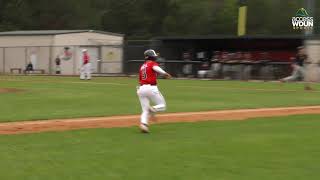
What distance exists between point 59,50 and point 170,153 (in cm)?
4058

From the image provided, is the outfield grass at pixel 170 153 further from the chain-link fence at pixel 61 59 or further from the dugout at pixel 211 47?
the chain-link fence at pixel 61 59

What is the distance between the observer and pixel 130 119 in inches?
617

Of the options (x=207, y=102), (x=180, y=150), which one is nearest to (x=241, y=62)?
(x=207, y=102)

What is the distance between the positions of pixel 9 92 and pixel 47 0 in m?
52.2

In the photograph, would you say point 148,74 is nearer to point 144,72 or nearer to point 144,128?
point 144,72

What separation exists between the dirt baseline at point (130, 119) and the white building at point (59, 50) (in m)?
30.7

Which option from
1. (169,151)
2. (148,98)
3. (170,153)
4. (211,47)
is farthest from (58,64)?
(170,153)

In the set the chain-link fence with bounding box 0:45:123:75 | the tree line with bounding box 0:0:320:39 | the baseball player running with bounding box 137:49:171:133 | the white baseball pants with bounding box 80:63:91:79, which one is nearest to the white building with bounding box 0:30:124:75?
the chain-link fence with bounding box 0:45:123:75

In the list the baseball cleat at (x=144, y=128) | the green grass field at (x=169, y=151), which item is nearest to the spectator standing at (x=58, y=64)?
the green grass field at (x=169, y=151)

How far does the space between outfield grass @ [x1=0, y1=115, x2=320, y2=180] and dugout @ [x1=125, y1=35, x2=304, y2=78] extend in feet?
87.0

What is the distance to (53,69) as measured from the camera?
50.1 m

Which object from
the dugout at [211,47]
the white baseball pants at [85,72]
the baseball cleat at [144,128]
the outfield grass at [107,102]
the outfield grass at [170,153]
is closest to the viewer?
the outfield grass at [170,153]

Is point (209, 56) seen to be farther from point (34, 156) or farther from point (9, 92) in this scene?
point (34, 156)

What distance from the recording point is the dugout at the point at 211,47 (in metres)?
40.0
